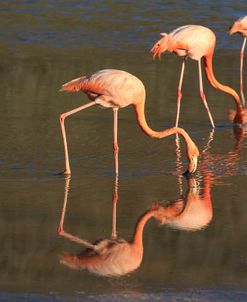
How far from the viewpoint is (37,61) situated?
16.3m

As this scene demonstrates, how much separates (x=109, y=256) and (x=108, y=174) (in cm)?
261

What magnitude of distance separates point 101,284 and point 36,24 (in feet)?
44.2

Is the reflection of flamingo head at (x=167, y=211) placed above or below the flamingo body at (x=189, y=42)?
below

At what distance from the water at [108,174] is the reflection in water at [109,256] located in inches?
2.7

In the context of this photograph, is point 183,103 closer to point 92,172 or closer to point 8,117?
point 8,117

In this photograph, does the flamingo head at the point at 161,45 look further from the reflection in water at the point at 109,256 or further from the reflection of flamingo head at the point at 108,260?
the reflection of flamingo head at the point at 108,260

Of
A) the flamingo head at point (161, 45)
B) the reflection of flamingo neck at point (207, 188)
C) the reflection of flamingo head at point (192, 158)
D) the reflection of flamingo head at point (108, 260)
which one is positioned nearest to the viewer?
the reflection of flamingo head at point (108, 260)

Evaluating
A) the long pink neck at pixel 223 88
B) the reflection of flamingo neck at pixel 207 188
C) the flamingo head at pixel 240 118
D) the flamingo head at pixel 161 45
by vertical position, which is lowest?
the reflection of flamingo neck at pixel 207 188

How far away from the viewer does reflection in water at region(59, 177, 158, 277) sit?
684 cm

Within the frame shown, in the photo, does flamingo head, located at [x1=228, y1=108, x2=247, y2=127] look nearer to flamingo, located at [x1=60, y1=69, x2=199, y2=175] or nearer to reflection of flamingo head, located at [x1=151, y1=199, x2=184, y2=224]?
flamingo, located at [x1=60, y1=69, x2=199, y2=175]

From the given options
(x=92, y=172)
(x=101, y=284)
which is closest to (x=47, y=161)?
(x=92, y=172)

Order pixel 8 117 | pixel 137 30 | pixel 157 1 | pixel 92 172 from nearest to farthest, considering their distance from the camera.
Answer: pixel 92 172, pixel 8 117, pixel 137 30, pixel 157 1

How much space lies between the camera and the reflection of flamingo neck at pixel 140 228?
7.44 meters

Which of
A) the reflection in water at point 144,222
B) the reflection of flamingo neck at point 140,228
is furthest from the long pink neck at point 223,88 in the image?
the reflection of flamingo neck at point 140,228
